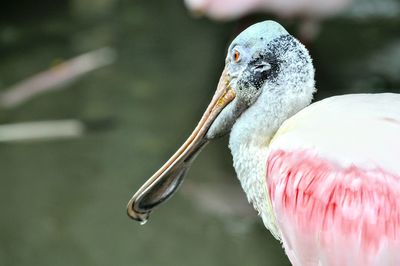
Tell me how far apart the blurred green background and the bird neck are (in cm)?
140

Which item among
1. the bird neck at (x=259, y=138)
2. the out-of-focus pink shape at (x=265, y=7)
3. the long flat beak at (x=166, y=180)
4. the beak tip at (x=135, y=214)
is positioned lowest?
the out-of-focus pink shape at (x=265, y=7)

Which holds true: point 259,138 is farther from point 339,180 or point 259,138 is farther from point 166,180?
point 166,180

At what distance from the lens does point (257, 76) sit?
2.23 metres

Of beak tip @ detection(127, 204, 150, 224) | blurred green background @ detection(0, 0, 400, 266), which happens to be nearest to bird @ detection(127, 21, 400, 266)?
beak tip @ detection(127, 204, 150, 224)

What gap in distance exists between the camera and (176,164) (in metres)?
2.50

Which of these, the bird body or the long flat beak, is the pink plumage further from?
the long flat beak

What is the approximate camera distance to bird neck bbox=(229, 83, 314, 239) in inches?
87.0

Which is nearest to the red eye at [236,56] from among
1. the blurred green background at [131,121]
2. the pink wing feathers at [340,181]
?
the pink wing feathers at [340,181]

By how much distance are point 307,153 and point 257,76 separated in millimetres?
239

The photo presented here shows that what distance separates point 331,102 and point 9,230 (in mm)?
2108

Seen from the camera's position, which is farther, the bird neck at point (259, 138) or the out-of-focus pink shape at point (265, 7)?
the out-of-focus pink shape at point (265, 7)

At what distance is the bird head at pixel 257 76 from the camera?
217cm

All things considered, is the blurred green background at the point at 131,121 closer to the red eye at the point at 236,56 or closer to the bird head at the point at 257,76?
the bird head at the point at 257,76

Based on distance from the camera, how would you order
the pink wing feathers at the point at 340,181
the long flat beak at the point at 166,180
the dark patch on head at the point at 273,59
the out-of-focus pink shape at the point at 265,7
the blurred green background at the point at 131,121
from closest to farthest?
the pink wing feathers at the point at 340,181, the dark patch on head at the point at 273,59, the long flat beak at the point at 166,180, the blurred green background at the point at 131,121, the out-of-focus pink shape at the point at 265,7
